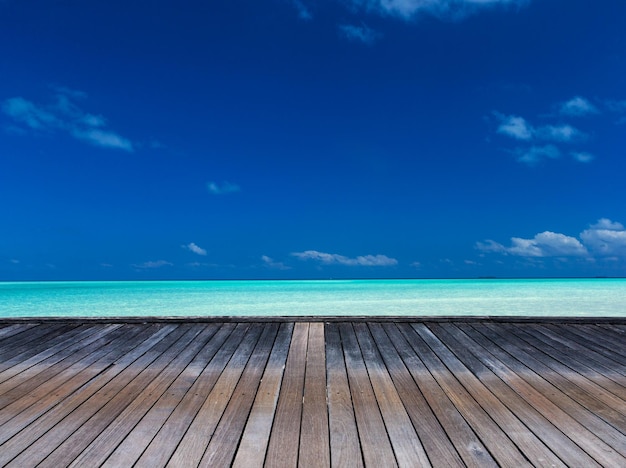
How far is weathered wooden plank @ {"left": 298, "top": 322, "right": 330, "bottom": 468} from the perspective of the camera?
1.63 metres

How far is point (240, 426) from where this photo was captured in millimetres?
1913

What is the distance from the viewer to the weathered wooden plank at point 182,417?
64.4 inches

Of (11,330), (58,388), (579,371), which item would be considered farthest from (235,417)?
(11,330)

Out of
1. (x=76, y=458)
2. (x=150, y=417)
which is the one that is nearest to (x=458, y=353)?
(x=150, y=417)

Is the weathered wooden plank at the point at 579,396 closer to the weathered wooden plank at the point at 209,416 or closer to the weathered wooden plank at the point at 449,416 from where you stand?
the weathered wooden plank at the point at 449,416

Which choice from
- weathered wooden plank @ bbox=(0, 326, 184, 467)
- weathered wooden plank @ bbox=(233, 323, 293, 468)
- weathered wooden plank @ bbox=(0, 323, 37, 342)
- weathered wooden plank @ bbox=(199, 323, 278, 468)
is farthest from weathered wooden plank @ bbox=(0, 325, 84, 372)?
weathered wooden plank @ bbox=(233, 323, 293, 468)

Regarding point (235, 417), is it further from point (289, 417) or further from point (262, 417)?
point (289, 417)

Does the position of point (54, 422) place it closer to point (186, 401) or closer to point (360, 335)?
point (186, 401)

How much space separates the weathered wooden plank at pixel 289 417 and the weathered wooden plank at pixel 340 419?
0.17 meters

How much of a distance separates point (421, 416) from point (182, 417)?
1237 mm

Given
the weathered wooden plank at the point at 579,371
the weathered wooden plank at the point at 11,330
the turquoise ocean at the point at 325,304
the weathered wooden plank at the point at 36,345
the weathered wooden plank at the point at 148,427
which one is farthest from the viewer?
the turquoise ocean at the point at 325,304

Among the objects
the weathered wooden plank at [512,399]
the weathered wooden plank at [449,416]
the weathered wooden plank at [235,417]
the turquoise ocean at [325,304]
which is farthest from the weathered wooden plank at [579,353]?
the turquoise ocean at [325,304]

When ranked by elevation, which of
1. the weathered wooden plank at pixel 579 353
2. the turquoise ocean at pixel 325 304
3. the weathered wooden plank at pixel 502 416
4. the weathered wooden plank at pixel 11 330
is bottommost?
the weathered wooden plank at pixel 502 416

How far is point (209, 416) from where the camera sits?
202 cm
